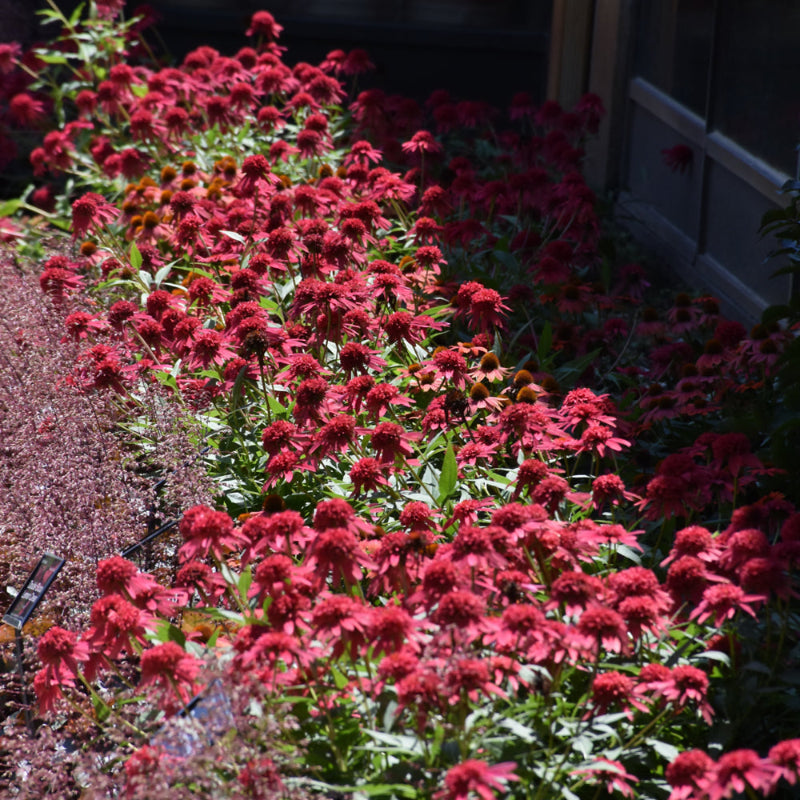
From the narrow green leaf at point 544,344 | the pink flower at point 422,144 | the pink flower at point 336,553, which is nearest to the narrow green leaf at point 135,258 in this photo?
the pink flower at point 422,144

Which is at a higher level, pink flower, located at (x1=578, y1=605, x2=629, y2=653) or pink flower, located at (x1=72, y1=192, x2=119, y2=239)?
pink flower, located at (x1=72, y1=192, x2=119, y2=239)

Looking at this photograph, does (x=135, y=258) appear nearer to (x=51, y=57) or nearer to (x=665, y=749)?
(x=665, y=749)

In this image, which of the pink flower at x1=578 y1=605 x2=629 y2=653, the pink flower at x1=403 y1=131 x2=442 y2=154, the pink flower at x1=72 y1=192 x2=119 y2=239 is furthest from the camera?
the pink flower at x1=403 y1=131 x2=442 y2=154

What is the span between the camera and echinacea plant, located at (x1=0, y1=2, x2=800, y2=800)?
1.51m

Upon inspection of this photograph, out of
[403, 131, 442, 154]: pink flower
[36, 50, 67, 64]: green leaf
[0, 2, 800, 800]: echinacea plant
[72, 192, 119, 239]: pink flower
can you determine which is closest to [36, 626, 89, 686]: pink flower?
A: [0, 2, 800, 800]: echinacea plant

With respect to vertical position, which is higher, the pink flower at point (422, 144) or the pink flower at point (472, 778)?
the pink flower at point (422, 144)

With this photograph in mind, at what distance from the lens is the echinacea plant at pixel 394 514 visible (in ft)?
4.94

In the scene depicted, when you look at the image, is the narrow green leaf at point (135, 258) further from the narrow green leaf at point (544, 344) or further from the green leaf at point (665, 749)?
the green leaf at point (665, 749)

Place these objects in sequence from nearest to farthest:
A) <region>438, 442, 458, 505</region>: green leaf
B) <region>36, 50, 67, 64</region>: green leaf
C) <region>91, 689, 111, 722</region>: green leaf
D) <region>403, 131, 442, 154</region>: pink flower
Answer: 1. <region>91, 689, 111, 722</region>: green leaf
2. <region>438, 442, 458, 505</region>: green leaf
3. <region>403, 131, 442, 154</region>: pink flower
4. <region>36, 50, 67, 64</region>: green leaf

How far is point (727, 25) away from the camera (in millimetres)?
3939

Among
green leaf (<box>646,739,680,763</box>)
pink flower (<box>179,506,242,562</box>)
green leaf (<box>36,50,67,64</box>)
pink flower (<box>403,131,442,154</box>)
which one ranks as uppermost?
green leaf (<box>36,50,67,64</box>)

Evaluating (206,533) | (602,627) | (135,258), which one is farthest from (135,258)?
(602,627)

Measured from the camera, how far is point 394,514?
2.40 m

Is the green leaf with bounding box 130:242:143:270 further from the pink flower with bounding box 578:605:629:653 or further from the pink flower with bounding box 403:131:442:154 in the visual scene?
the pink flower with bounding box 578:605:629:653
